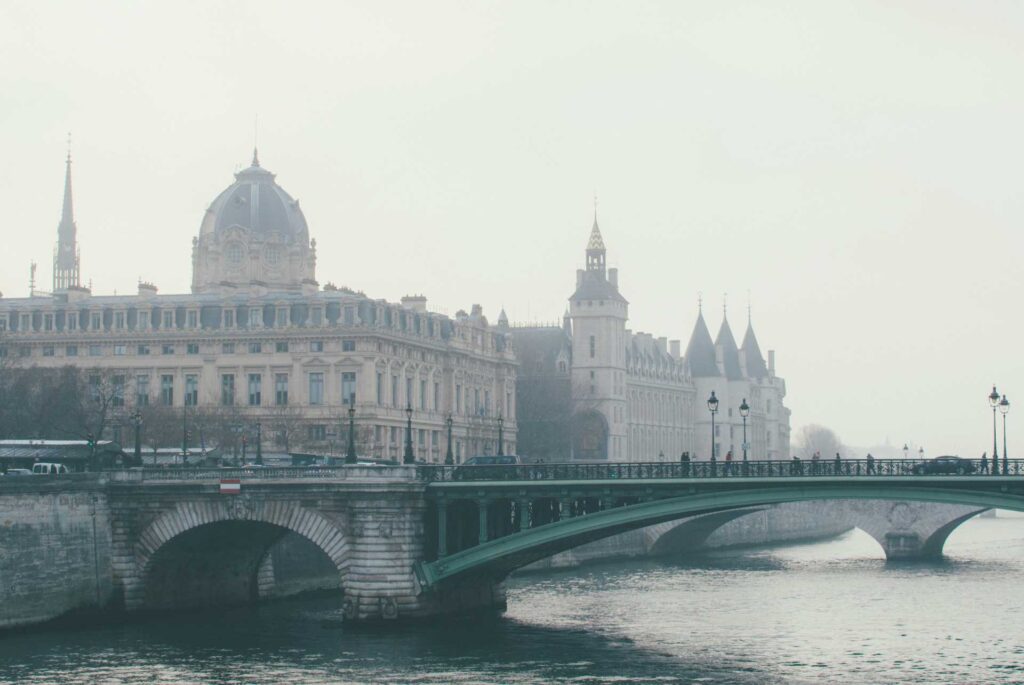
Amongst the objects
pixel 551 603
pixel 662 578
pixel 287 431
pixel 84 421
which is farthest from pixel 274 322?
pixel 551 603

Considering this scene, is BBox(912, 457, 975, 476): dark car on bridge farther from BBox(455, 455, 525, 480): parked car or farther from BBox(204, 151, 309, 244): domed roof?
BBox(204, 151, 309, 244): domed roof

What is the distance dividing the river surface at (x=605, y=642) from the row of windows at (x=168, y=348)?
113ft

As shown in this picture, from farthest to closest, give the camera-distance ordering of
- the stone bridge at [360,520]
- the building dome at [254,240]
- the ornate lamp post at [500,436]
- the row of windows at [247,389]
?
the building dome at [254,240], the row of windows at [247,389], the ornate lamp post at [500,436], the stone bridge at [360,520]

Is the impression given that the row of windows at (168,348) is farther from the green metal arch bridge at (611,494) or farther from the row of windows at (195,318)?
the green metal arch bridge at (611,494)

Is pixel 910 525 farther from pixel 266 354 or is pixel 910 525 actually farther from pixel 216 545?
pixel 216 545

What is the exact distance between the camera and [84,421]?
4385 inches

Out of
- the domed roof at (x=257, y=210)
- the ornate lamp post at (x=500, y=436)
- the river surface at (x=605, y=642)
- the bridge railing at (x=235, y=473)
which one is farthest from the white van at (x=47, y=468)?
the domed roof at (x=257, y=210)

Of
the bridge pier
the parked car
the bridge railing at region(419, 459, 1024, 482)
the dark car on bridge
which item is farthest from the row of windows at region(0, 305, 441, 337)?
the dark car on bridge

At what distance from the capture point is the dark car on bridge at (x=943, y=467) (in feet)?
218

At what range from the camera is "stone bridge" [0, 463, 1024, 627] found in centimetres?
6931

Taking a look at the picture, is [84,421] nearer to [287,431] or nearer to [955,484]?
[287,431]

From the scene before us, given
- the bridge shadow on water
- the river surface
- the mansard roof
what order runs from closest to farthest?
1. the bridge shadow on water
2. the river surface
3. the mansard roof

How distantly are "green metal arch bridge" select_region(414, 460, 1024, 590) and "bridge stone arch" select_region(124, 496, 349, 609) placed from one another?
443 centimetres

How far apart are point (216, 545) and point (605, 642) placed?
19.4m
